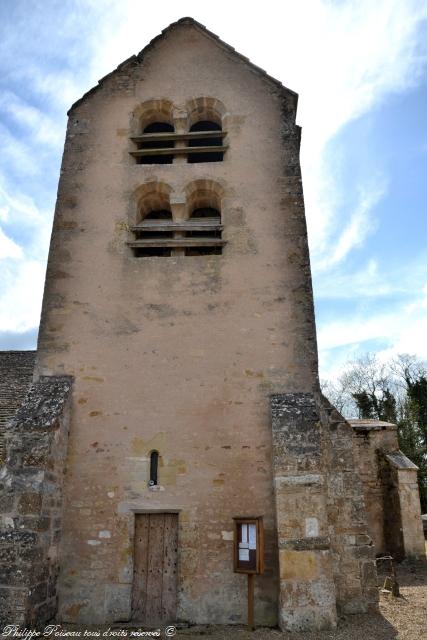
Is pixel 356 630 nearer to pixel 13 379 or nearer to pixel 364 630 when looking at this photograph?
pixel 364 630

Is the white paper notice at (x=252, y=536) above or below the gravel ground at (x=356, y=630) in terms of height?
above

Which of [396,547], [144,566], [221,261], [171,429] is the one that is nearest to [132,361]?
[171,429]

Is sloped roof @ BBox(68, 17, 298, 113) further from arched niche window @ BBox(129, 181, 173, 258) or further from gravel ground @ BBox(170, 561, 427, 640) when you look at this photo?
gravel ground @ BBox(170, 561, 427, 640)

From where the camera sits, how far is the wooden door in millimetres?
7383

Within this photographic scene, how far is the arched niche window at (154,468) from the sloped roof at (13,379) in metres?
4.21

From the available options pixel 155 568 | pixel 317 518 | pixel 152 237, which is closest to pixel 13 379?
pixel 152 237

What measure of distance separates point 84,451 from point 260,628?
3.86 m

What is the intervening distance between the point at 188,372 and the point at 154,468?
5.73 ft

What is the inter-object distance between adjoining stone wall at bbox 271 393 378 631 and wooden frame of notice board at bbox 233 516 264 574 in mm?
359

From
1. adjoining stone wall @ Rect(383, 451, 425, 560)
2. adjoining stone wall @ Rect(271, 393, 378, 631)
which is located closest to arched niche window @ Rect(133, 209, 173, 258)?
adjoining stone wall @ Rect(271, 393, 378, 631)

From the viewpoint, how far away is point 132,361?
8.68m

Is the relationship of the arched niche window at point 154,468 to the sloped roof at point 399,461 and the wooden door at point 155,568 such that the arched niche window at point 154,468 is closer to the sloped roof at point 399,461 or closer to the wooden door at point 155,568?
the wooden door at point 155,568

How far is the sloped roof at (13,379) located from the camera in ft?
39.1

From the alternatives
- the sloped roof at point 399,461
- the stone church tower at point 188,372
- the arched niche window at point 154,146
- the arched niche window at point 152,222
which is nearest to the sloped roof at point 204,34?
the stone church tower at point 188,372
